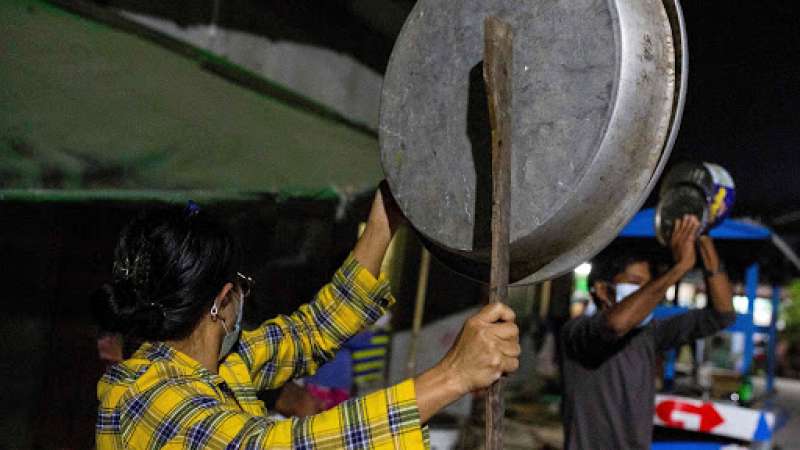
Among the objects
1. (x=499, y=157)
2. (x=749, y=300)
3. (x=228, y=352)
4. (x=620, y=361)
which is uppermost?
(x=499, y=157)

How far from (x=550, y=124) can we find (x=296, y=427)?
727 millimetres

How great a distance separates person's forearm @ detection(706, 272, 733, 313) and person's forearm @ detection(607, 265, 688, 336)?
75 cm

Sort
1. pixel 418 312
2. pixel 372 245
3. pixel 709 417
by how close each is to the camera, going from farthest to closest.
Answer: pixel 418 312 → pixel 709 417 → pixel 372 245

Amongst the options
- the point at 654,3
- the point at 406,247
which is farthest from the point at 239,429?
the point at 406,247

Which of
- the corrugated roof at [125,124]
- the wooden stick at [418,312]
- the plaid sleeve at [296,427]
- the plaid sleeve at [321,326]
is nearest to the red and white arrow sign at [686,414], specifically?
the wooden stick at [418,312]

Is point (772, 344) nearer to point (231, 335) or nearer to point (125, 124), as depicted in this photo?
point (125, 124)

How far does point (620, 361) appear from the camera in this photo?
2996 mm

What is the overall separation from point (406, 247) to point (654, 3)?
5.44 m

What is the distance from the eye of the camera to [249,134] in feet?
13.3

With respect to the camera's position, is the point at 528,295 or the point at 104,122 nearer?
the point at 104,122

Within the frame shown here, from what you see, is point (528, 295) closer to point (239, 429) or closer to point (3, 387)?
point (3, 387)

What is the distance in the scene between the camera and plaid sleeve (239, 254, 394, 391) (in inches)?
74.5

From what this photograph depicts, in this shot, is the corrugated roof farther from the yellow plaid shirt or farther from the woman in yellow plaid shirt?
the yellow plaid shirt

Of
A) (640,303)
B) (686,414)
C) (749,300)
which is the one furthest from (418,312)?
(640,303)
